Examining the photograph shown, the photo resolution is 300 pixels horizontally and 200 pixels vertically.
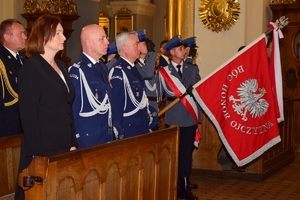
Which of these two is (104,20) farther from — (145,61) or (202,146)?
(145,61)

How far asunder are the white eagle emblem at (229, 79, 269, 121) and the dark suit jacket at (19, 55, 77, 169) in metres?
2.45

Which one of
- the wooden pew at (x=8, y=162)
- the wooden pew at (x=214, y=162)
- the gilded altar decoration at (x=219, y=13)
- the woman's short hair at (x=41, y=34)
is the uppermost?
the gilded altar decoration at (x=219, y=13)

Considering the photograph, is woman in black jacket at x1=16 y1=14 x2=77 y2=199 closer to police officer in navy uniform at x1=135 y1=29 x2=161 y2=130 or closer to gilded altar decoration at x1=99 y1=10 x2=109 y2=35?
police officer in navy uniform at x1=135 y1=29 x2=161 y2=130

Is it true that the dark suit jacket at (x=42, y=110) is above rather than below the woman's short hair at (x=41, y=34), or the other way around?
below

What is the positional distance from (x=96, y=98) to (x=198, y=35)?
5.14 metres

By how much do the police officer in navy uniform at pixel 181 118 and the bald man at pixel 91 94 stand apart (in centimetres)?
178

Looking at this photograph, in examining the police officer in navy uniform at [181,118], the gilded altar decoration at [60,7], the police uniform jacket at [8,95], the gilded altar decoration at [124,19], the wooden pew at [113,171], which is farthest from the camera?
the gilded altar decoration at [124,19]

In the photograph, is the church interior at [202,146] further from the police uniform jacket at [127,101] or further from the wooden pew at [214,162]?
the police uniform jacket at [127,101]

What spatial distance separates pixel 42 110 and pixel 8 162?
114 cm

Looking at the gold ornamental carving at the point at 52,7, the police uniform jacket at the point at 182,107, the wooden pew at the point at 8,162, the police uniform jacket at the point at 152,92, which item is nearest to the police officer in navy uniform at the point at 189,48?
the police uniform jacket at the point at 182,107

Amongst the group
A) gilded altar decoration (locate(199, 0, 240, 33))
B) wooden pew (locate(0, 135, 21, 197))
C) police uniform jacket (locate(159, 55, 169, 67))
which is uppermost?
gilded altar decoration (locate(199, 0, 240, 33))

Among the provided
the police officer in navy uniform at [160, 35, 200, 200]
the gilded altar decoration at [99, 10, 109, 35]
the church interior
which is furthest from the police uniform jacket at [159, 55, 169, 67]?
the gilded altar decoration at [99, 10, 109, 35]

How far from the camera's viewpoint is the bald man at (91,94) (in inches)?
158

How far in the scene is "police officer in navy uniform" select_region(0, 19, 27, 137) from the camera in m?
4.73
